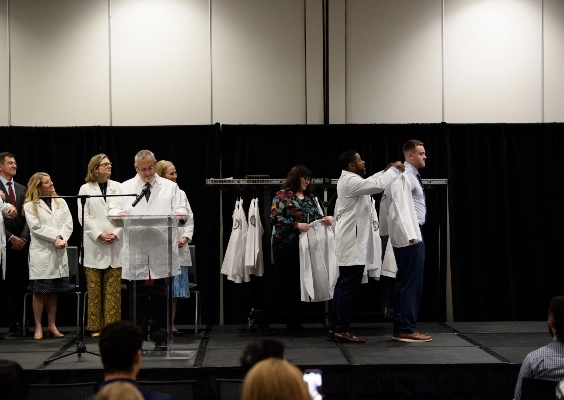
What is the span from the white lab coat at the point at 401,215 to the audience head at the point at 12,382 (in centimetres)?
393

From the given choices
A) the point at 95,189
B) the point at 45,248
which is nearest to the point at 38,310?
the point at 45,248

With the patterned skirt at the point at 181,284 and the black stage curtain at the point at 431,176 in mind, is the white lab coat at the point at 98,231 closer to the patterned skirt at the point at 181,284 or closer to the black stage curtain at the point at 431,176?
the patterned skirt at the point at 181,284

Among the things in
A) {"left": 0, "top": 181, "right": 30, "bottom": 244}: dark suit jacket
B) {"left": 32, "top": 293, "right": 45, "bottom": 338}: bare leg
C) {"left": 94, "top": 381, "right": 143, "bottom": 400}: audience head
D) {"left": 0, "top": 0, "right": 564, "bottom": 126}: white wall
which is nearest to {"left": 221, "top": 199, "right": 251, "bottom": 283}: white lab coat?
{"left": 0, "top": 0, "right": 564, "bottom": 126}: white wall

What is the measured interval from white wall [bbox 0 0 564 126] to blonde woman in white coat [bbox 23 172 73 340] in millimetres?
1348

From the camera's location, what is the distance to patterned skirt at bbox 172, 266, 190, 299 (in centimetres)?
683

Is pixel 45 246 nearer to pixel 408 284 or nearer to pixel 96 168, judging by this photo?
pixel 96 168

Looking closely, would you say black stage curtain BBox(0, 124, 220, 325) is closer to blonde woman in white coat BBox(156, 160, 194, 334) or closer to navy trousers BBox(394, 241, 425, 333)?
blonde woman in white coat BBox(156, 160, 194, 334)

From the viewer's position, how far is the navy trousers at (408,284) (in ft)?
20.4

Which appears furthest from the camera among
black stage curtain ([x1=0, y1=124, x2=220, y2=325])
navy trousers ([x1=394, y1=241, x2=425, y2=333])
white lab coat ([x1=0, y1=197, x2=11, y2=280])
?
black stage curtain ([x1=0, y1=124, x2=220, y2=325])

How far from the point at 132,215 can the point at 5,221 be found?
6.68 feet

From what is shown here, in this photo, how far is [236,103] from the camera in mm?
8102

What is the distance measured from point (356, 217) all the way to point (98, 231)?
2245mm

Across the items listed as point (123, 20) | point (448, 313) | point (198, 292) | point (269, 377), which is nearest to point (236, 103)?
point (123, 20)

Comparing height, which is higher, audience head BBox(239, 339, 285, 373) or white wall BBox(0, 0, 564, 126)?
white wall BBox(0, 0, 564, 126)
